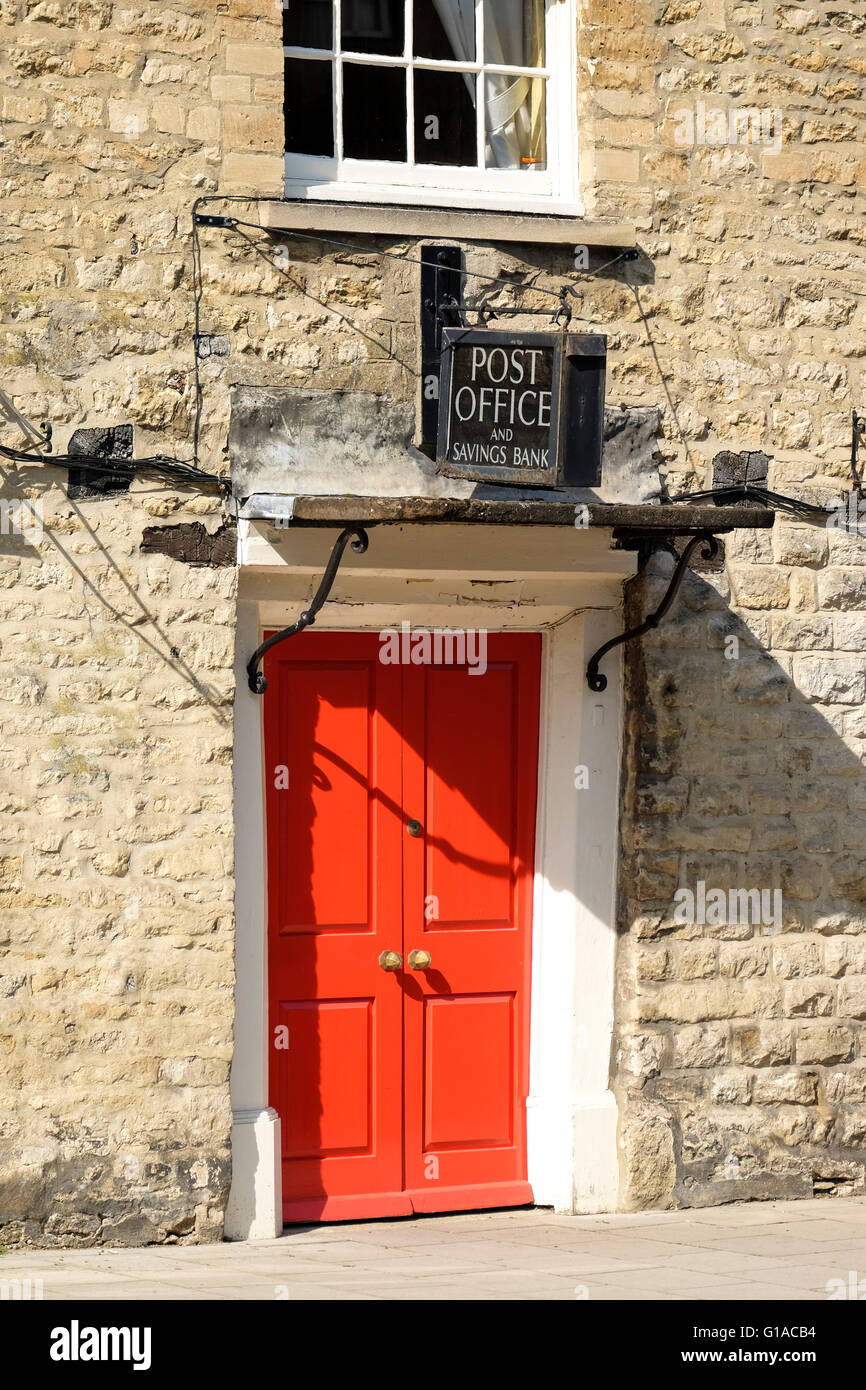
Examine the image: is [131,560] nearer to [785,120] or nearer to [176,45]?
[176,45]

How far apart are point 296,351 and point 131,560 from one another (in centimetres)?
99

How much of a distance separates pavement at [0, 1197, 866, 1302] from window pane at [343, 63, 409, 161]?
13.2 ft

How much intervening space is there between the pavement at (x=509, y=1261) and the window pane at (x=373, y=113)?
4037 mm

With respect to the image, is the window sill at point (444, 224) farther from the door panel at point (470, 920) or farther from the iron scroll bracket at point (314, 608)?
the door panel at point (470, 920)

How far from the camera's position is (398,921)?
5.89 meters

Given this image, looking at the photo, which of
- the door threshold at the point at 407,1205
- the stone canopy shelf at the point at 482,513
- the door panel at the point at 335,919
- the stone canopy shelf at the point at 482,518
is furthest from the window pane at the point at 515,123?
the door threshold at the point at 407,1205

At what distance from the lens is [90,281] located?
535 cm

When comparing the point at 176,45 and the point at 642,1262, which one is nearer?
the point at 642,1262

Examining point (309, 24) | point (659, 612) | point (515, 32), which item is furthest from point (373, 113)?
point (659, 612)

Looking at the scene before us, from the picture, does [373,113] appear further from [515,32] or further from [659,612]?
[659,612]

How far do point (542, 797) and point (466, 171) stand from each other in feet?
8.14

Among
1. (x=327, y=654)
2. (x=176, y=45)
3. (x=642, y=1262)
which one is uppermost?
(x=176, y=45)
